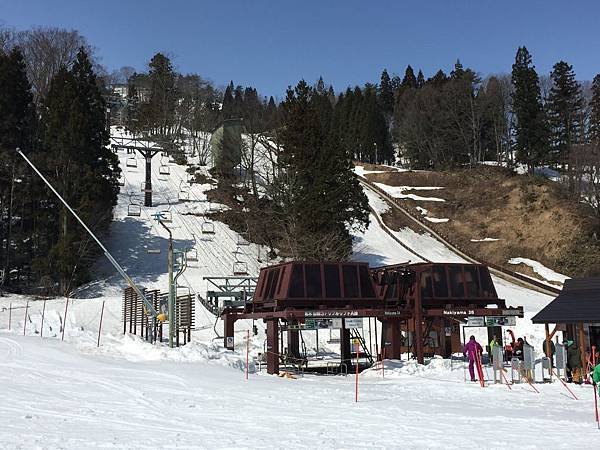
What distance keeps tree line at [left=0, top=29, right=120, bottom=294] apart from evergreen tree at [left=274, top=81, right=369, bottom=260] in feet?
45.6

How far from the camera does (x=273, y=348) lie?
2439 cm

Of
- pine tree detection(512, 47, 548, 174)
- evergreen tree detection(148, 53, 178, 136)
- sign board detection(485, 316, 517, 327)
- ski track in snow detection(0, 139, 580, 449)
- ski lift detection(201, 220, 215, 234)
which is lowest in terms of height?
ski track in snow detection(0, 139, 580, 449)

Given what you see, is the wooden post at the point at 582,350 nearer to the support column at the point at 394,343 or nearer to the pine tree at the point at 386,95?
the support column at the point at 394,343

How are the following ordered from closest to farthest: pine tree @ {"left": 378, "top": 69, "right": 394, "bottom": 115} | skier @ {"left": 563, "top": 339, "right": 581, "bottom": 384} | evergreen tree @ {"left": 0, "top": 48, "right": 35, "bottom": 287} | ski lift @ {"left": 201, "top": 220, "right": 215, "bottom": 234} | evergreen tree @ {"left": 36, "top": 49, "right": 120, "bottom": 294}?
skier @ {"left": 563, "top": 339, "right": 581, "bottom": 384} → evergreen tree @ {"left": 36, "top": 49, "right": 120, "bottom": 294} → evergreen tree @ {"left": 0, "top": 48, "right": 35, "bottom": 287} → ski lift @ {"left": 201, "top": 220, "right": 215, "bottom": 234} → pine tree @ {"left": 378, "top": 69, "right": 394, "bottom": 115}

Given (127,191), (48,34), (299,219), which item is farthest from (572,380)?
(48,34)

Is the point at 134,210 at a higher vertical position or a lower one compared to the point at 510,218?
lower

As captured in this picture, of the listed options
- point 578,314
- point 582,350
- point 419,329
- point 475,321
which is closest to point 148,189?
point 419,329

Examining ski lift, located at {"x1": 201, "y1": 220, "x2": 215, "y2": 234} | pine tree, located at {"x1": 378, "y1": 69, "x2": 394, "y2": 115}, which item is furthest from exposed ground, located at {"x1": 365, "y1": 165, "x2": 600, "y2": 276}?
pine tree, located at {"x1": 378, "y1": 69, "x2": 394, "y2": 115}

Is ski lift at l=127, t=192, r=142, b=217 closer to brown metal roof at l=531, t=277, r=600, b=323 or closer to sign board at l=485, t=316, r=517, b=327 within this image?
sign board at l=485, t=316, r=517, b=327

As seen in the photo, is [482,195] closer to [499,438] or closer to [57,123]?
[57,123]

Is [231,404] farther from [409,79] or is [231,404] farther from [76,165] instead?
[409,79]

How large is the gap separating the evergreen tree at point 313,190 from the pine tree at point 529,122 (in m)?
33.9

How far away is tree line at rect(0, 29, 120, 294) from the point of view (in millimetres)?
41219

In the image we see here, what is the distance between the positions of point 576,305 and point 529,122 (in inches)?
2532
